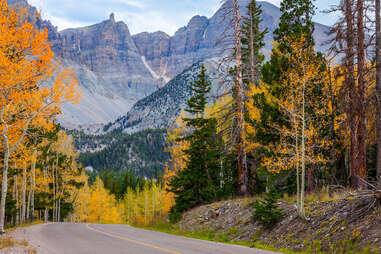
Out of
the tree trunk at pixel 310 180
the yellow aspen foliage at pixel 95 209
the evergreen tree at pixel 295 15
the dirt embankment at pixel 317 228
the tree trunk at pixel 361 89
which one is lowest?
the yellow aspen foliage at pixel 95 209

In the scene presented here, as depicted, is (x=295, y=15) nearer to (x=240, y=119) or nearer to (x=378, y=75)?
(x=240, y=119)

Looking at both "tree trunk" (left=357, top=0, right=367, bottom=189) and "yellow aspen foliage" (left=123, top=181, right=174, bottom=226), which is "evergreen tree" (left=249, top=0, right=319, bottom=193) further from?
"yellow aspen foliage" (left=123, top=181, right=174, bottom=226)

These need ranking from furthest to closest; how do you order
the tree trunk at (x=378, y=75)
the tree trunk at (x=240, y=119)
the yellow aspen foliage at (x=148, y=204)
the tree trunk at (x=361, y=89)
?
the yellow aspen foliage at (x=148, y=204)
the tree trunk at (x=240, y=119)
the tree trunk at (x=361, y=89)
the tree trunk at (x=378, y=75)

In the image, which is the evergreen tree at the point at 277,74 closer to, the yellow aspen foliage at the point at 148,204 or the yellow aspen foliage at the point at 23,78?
the yellow aspen foliage at the point at 23,78

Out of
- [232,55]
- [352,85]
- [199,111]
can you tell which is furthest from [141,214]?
[352,85]

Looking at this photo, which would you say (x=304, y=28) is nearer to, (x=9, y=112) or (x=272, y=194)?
(x=272, y=194)

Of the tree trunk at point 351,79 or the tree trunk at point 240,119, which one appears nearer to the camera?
the tree trunk at point 351,79

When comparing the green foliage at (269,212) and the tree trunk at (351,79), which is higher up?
the tree trunk at (351,79)

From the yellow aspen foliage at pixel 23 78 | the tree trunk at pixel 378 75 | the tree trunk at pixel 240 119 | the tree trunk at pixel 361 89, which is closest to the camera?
the tree trunk at pixel 378 75

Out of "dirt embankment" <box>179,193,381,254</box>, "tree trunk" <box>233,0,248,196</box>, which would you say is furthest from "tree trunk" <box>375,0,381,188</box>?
"tree trunk" <box>233,0,248,196</box>

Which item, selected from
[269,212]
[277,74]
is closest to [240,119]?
[277,74]

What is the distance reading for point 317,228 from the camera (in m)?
11.1

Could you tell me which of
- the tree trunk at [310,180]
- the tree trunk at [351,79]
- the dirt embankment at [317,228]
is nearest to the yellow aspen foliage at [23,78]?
the dirt embankment at [317,228]

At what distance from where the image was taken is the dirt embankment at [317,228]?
30.3 feet
